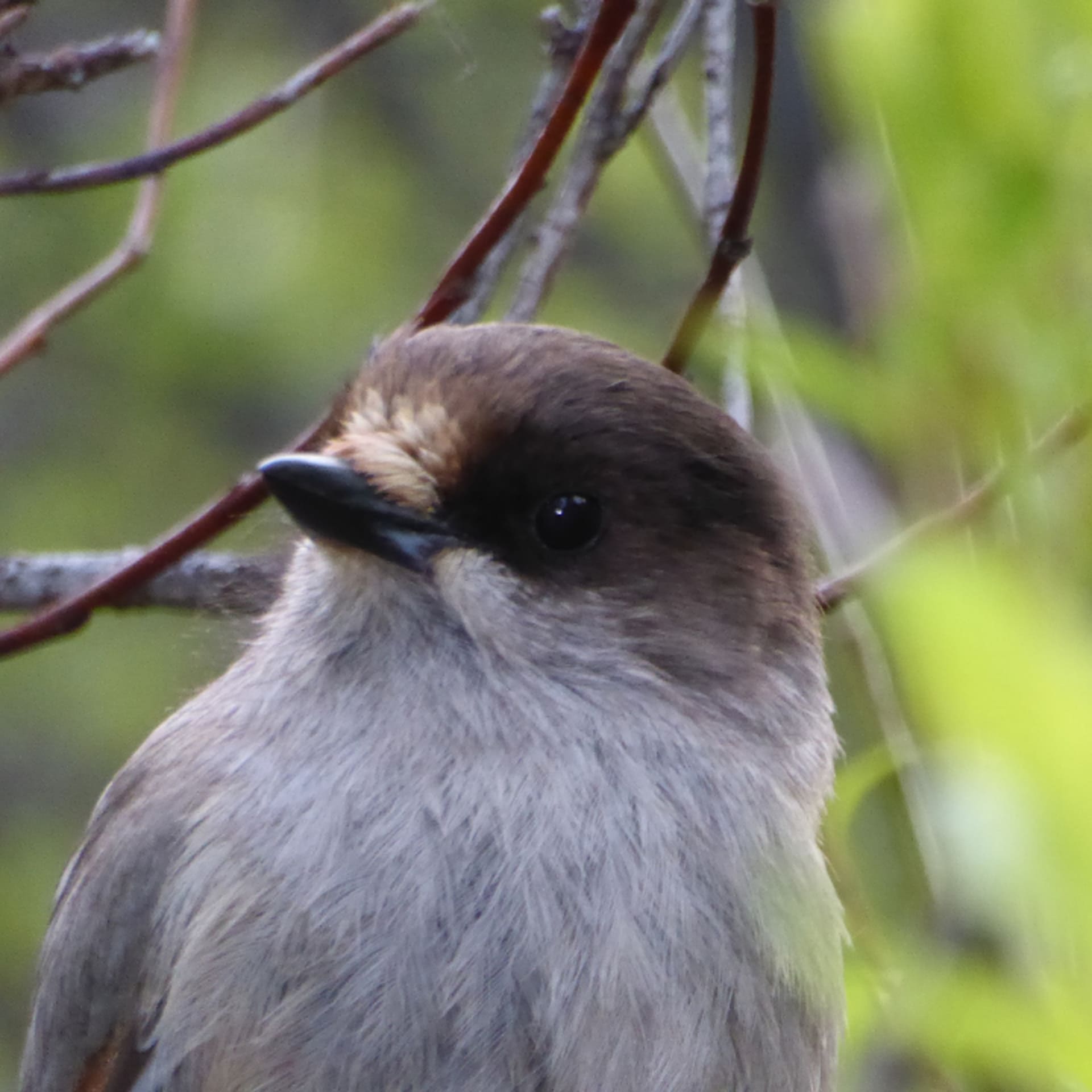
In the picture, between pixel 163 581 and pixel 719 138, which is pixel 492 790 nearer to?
pixel 163 581

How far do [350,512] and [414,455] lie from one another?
161mm

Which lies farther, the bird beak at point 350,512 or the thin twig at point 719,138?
the thin twig at point 719,138

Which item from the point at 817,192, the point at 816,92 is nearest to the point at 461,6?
the point at 817,192

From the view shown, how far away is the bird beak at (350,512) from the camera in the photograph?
3.15m

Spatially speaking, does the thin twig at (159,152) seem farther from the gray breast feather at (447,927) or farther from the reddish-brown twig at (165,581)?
the gray breast feather at (447,927)

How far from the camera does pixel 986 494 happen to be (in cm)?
267

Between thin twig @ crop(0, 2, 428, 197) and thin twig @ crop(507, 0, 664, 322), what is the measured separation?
353mm

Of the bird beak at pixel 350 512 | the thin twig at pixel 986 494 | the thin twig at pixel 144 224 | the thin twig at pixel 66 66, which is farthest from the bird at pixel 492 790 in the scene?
the thin twig at pixel 66 66

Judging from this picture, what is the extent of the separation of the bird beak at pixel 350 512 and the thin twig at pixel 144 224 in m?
0.68

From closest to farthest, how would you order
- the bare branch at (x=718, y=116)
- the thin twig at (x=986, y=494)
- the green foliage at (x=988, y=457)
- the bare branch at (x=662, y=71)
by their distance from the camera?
the green foliage at (x=988, y=457) < the thin twig at (x=986, y=494) < the bare branch at (x=662, y=71) < the bare branch at (x=718, y=116)

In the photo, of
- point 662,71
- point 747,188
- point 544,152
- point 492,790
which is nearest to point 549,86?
point 662,71

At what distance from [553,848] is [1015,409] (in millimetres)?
1334

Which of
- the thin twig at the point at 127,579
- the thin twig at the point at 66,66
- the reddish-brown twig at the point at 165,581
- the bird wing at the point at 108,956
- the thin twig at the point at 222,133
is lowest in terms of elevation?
the bird wing at the point at 108,956

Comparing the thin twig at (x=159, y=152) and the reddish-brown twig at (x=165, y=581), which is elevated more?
the thin twig at (x=159, y=152)
